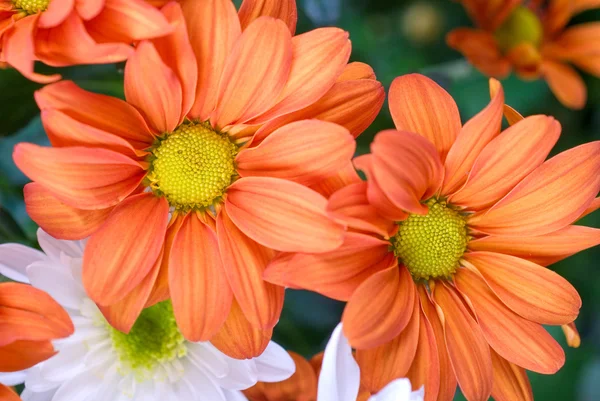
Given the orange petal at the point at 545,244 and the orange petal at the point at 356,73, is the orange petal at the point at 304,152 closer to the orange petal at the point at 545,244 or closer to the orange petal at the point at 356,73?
the orange petal at the point at 356,73

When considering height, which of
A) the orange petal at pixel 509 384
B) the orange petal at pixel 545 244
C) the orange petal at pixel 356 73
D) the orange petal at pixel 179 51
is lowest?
the orange petal at pixel 509 384

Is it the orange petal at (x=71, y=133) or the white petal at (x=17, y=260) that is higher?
the orange petal at (x=71, y=133)

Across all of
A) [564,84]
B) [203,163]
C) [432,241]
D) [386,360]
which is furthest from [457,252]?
[564,84]

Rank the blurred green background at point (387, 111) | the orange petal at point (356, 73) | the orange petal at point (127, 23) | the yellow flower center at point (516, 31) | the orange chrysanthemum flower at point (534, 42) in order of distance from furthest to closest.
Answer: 1. the yellow flower center at point (516, 31)
2. the orange chrysanthemum flower at point (534, 42)
3. the blurred green background at point (387, 111)
4. the orange petal at point (356, 73)
5. the orange petal at point (127, 23)

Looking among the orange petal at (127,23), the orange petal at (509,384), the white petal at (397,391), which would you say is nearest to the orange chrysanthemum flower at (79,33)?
the orange petal at (127,23)

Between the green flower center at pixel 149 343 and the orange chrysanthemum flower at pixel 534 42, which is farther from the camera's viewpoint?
the orange chrysanthemum flower at pixel 534 42

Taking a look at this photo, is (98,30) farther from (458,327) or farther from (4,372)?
(458,327)

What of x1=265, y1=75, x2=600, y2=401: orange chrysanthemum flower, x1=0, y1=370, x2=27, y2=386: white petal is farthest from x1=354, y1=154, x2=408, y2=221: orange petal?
x1=0, y1=370, x2=27, y2=386: white petal
